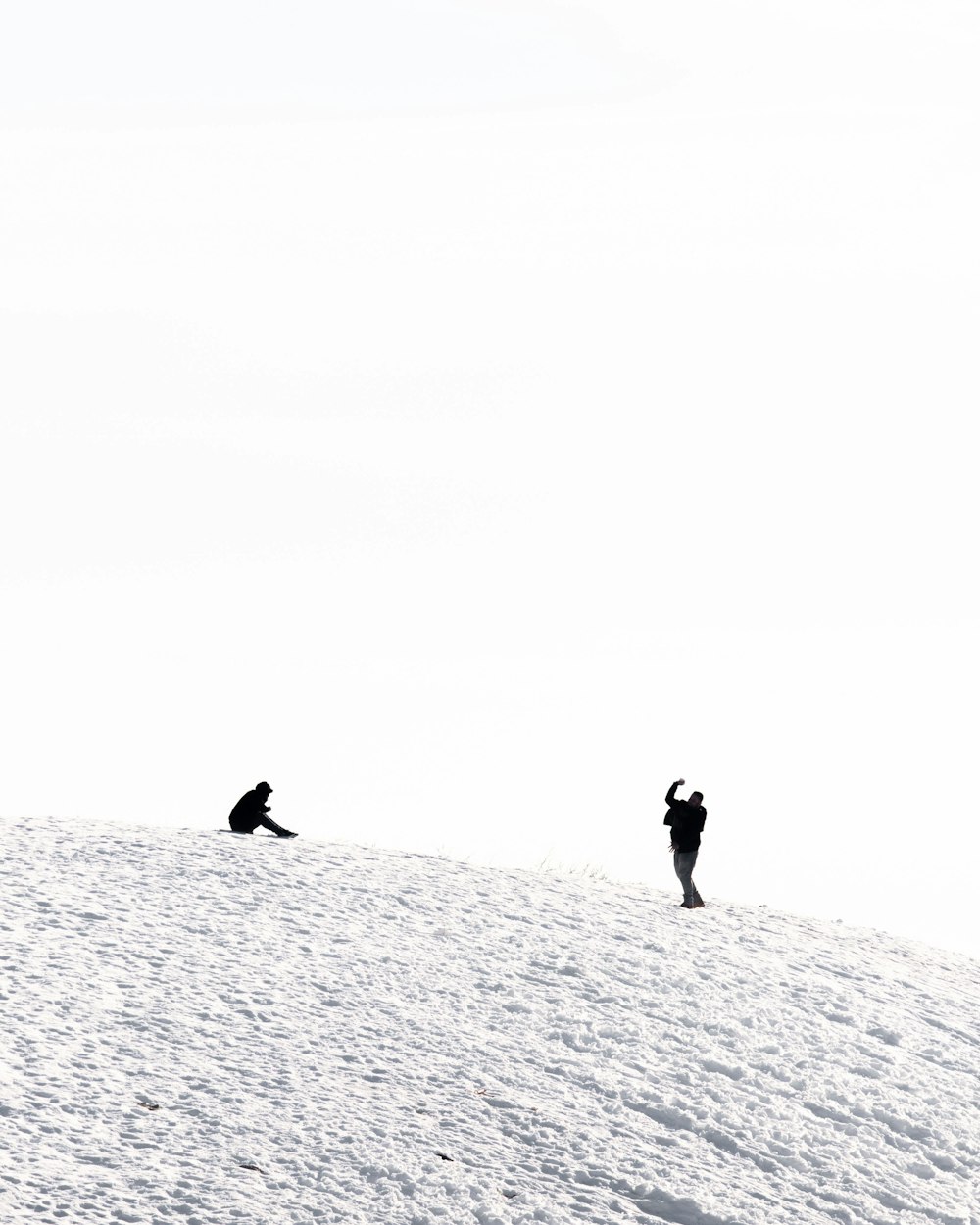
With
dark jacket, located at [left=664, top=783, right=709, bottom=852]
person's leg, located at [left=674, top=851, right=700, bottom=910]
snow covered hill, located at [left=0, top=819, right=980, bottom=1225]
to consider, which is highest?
dark jacket, located at [left=664, top=783, right=709, bottom=852]

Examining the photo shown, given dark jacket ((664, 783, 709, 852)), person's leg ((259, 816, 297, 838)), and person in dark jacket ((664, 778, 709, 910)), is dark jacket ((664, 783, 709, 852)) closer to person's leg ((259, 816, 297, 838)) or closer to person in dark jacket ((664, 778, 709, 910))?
person in dark jacket ((664, 778, 709, 910))

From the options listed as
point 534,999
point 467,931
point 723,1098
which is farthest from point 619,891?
point 723,1098

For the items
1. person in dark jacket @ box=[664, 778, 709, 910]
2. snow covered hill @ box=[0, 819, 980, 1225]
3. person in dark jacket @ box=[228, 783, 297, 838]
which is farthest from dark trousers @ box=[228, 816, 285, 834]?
person in dark jacket @ box=[664, 778, 709, 910]

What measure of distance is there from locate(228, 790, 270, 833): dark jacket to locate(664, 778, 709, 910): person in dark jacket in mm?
5476

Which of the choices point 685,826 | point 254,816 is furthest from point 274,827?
point 685,826

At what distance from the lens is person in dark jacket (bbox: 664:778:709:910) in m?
18.9

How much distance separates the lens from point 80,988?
1337 cm

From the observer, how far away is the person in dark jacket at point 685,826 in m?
18.9

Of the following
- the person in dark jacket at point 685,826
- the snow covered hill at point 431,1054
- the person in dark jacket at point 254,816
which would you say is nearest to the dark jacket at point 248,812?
the person in dark jacket at point 254,816

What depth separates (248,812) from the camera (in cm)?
1934

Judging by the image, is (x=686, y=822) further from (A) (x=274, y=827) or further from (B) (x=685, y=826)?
(A) (x=274, y=827)

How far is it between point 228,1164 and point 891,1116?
652 centimetres

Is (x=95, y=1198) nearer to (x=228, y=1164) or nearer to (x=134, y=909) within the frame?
(x=228, y=1164)

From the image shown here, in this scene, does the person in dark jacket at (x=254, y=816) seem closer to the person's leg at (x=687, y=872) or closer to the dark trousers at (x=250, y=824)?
the dark trousers at (x=250, y=824)
